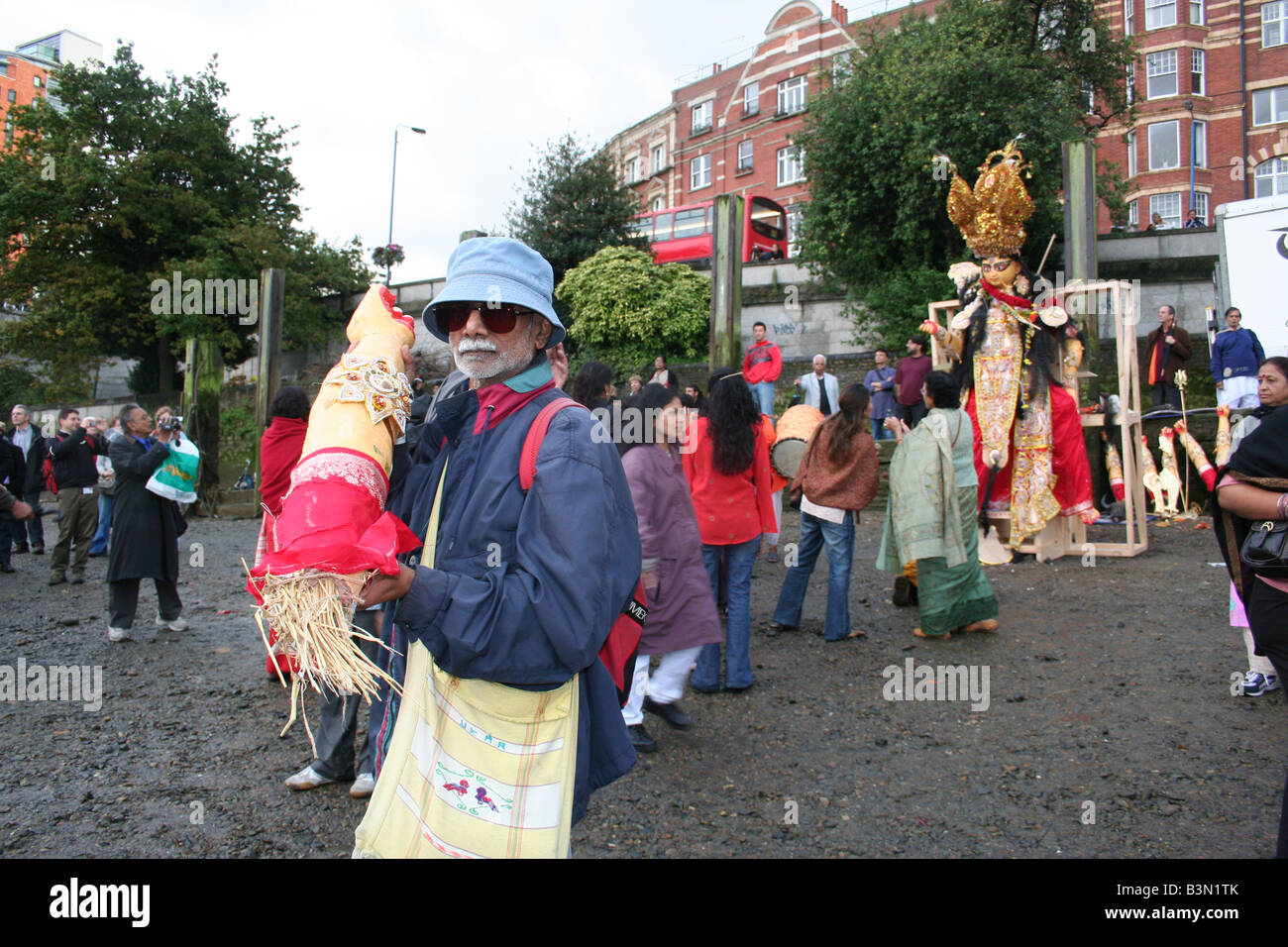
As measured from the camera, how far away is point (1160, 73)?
36.3 m

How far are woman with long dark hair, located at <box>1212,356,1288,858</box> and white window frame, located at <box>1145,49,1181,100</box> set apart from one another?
40.9 metres

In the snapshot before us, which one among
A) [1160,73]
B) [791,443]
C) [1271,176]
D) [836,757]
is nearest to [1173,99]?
[1160,73]

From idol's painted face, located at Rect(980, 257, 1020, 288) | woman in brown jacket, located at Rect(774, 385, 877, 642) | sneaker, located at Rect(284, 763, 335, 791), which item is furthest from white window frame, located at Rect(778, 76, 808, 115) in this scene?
sneaker, located at Rect(284, 763, 335, 791)

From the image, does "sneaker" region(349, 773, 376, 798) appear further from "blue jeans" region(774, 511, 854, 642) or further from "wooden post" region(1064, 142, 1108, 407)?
"wooden post" region(1064, 142, 1108, 407)

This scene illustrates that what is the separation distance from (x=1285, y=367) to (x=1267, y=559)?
1087 millimetres

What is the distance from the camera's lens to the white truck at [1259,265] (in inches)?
467

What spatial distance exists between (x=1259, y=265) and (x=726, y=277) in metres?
7.31

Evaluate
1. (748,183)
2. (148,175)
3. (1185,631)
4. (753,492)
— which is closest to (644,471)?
(753,492)

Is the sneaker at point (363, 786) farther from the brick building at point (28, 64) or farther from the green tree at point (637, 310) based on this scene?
the brick building at point (28, 64)

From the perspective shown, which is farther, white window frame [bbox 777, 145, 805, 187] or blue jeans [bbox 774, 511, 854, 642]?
white window frame [bbox 777, 145, 805, 187]

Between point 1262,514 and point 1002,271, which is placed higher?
point 1002,271

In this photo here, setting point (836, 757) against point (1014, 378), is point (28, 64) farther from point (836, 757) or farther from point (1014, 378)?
point (836, 757)

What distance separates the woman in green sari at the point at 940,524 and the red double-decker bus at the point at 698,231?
20.0m

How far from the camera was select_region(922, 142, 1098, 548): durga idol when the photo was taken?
930cm
